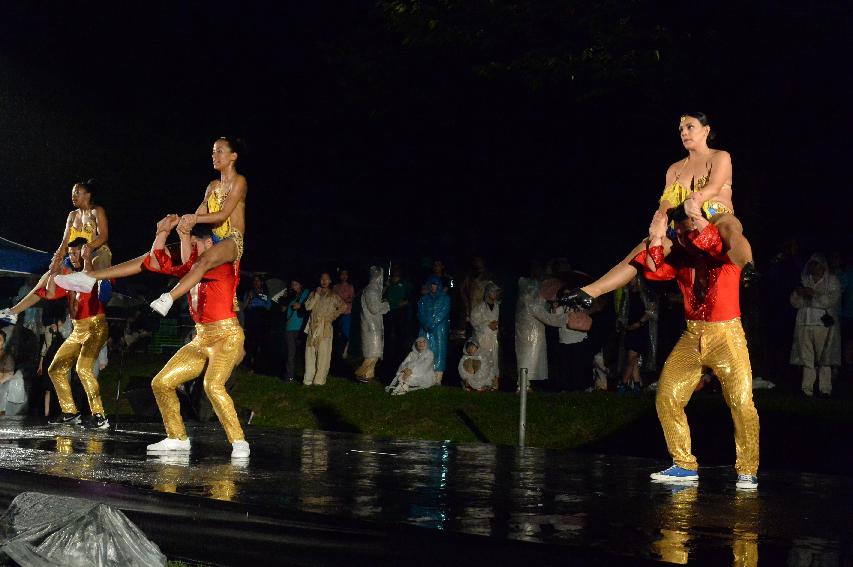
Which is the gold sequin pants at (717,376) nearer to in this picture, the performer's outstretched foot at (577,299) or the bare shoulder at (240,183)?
the performer's outstretched foot at (577,299)

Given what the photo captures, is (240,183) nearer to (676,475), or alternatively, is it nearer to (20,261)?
(676,475)

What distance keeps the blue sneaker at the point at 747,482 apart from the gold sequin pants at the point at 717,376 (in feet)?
0.09

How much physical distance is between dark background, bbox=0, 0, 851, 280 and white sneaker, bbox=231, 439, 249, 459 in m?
7.33

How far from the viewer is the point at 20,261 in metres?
16.8

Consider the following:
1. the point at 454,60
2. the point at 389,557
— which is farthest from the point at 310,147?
the point at 389,557

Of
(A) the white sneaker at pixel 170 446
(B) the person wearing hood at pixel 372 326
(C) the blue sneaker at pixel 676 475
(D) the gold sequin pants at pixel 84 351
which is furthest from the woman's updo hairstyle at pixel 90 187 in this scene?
(C) the blue sneaker at pixel 676 475

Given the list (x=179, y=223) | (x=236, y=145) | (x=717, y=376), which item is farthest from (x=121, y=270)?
(x=717, y=376)

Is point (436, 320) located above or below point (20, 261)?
below

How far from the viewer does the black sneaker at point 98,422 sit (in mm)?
10900

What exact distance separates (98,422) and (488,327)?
507 centimetres

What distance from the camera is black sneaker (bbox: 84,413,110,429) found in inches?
429

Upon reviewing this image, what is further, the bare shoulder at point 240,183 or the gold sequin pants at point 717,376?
the bare shoulder at point 240,183

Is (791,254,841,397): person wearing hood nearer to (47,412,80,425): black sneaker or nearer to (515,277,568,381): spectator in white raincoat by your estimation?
(515,277,568,381): spectator in white raincoat

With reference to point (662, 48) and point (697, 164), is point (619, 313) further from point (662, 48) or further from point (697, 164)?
point (697, 164)
